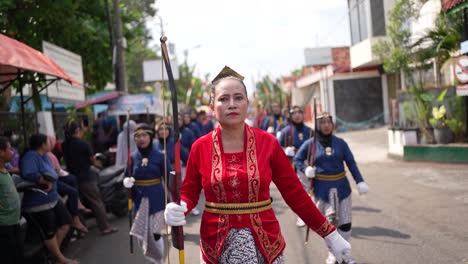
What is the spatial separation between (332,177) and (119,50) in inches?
422

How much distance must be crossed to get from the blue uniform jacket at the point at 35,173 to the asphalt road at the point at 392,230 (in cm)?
111

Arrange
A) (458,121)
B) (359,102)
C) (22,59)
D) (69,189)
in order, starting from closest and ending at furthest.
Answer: (22,59)
(69,189)
(458,121)
(359,102)

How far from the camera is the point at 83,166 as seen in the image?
28.0ft

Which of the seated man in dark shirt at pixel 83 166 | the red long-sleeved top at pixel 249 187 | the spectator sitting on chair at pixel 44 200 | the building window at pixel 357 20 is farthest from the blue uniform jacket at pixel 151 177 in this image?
the building window at pixel 357 20

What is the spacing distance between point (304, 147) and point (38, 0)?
604 cm

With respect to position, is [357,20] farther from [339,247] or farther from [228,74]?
[339,247]

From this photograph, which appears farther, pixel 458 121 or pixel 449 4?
pixel 458 121

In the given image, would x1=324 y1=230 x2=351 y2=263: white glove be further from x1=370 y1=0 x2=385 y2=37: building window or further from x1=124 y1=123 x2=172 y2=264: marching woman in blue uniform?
x1=370 y1=0 x2=385 y2=37: building window

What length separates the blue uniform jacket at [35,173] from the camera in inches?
253

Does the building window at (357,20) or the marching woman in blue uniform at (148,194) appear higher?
the building window at (357,20)

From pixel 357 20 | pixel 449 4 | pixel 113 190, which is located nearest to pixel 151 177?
pixel 113 190

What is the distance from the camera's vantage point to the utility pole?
1508cm

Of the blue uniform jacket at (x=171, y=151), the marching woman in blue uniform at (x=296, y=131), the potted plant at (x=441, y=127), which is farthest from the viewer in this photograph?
the potted plant at (x=441, y=127)

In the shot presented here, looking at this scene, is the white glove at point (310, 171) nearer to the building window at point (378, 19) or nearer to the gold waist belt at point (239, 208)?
the gold waist belt at point (239, 208)
